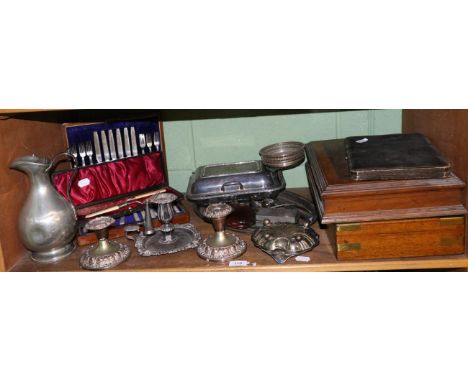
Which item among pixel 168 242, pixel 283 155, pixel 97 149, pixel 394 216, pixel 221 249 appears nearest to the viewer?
pixel 394 216

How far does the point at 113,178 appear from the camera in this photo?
209cm

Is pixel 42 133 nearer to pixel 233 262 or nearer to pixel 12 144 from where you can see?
pixel 12 144

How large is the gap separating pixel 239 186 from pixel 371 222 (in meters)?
0.56

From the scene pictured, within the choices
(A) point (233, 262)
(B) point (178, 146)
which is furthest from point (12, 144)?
(A) point (233, 262)

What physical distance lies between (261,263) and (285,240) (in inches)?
5.1

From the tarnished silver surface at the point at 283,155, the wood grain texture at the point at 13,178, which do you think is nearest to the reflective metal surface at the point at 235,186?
the tarnished silver surface at the point at 283,155

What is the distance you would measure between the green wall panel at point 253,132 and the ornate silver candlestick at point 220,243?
0.53m

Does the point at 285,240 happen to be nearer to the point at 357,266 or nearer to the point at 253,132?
the point at 357,266

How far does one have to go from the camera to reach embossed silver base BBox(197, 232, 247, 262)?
5.63ft

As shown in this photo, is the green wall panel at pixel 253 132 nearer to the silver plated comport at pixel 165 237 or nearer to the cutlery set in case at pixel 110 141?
the cutlery set in case at pixel 110 141

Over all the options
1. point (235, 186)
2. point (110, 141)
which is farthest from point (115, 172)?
point (235, 186)

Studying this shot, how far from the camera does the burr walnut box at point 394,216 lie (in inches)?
61.9

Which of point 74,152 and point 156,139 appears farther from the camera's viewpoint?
point 156,139

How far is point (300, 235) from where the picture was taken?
1.76 metres
